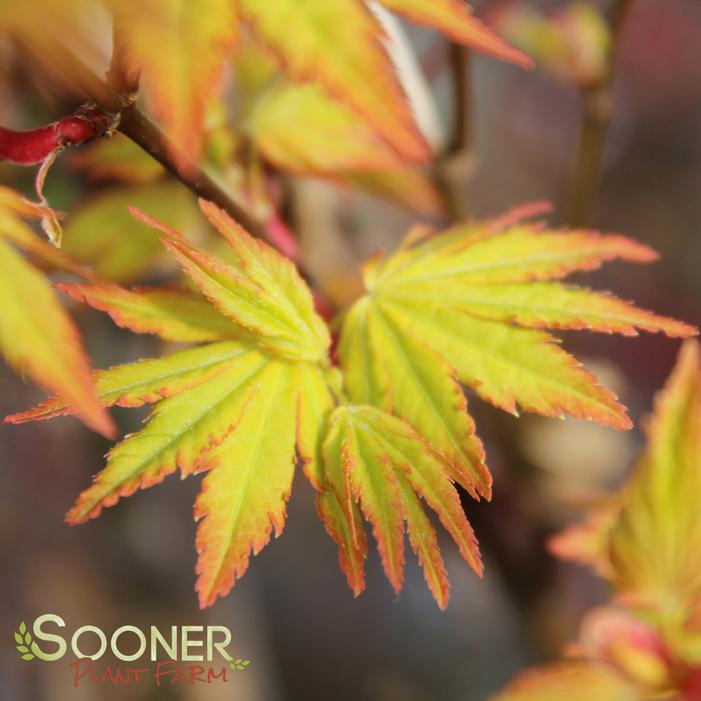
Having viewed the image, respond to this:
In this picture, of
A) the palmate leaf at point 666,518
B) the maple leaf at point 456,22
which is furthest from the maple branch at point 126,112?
the palmate leaf at point 666,518

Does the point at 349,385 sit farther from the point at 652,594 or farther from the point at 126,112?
the point at 652,594

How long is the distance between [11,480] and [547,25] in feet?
4.40

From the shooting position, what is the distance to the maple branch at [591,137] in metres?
0.90

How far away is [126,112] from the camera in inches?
15.9

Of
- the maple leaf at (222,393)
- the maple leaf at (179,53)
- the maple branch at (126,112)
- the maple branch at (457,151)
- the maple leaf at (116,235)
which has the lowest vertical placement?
the maple leaf at (222,393)

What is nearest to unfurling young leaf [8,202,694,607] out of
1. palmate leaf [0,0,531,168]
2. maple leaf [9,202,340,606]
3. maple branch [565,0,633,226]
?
maple leaf [9,202,340,606]

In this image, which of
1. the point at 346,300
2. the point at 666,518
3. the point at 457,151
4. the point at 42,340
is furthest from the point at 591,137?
the point at 42,340

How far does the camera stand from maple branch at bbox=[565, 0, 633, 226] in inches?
35.6

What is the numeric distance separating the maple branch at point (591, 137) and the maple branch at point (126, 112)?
57 centimetres

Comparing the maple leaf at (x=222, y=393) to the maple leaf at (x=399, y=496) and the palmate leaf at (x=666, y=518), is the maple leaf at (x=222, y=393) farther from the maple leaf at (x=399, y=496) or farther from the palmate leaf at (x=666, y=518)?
the palmate leaf at (x=666, y=518)

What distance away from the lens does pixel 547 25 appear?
1081 millimetres

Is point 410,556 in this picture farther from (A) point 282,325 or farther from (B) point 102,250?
(A) point 282,325

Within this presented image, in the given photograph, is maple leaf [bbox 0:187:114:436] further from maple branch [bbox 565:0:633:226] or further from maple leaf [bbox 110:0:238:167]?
maple branch [bbox 565:0:633:226]

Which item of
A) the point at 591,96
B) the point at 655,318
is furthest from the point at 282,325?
the point at 591,96
